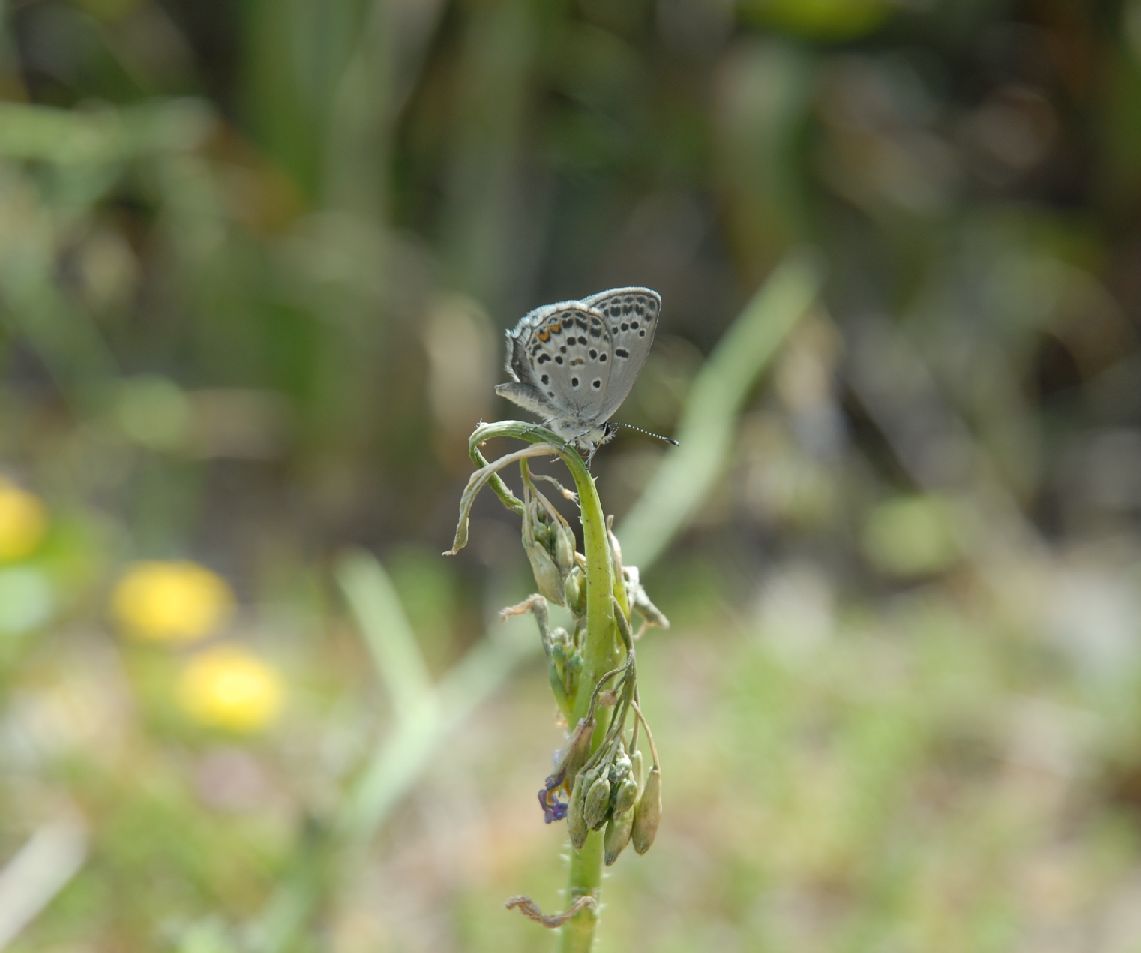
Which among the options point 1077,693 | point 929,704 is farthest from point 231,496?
point 1077,693

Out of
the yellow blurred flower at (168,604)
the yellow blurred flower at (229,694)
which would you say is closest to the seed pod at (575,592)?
the yellow blurred flower at (229,694)

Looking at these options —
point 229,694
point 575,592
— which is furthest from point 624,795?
point 229,694

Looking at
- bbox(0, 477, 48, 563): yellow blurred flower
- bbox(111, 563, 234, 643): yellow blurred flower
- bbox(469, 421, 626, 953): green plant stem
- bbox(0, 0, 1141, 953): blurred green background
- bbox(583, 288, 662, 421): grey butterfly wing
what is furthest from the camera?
bbox(111, 563, 234, 643): yellow blurred flower

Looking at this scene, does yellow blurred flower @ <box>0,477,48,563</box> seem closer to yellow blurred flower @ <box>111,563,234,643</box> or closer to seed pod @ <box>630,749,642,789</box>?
yellow blurred flower @ <box>111,563,234,643</box>

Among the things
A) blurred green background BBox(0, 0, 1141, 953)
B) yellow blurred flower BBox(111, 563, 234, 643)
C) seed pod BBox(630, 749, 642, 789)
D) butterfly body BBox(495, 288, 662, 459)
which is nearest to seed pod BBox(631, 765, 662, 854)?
seed pod BBox(630, 749, 642, 789)

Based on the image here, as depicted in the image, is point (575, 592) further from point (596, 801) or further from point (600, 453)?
point (600, 453)

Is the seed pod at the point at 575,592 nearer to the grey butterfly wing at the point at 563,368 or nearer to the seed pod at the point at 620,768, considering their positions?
the seed pod at the point at 620,768
